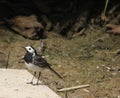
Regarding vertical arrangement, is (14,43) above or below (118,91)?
above

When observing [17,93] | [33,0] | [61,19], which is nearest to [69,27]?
[61,19]

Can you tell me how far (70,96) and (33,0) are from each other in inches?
148

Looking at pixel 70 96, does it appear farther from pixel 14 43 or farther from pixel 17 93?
pixel 14 43

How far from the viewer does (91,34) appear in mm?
9391

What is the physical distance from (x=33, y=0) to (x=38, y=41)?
1.24 metres

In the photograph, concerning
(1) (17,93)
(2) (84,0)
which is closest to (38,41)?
(2) (84,0)

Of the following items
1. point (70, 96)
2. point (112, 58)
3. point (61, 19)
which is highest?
point (61, 19)

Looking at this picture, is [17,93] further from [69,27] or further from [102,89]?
[69,27]

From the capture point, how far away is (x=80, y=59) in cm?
812

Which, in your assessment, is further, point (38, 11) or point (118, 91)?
point (38, 11)

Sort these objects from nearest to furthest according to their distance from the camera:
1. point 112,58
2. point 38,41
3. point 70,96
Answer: point 70,96 → point 112,58 → point 38,41

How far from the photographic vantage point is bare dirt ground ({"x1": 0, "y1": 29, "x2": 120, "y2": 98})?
6898 millimetres

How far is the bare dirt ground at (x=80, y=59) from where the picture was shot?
6898 mm

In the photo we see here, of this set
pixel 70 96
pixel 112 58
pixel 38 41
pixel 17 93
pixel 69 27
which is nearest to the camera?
pixel 17 93
